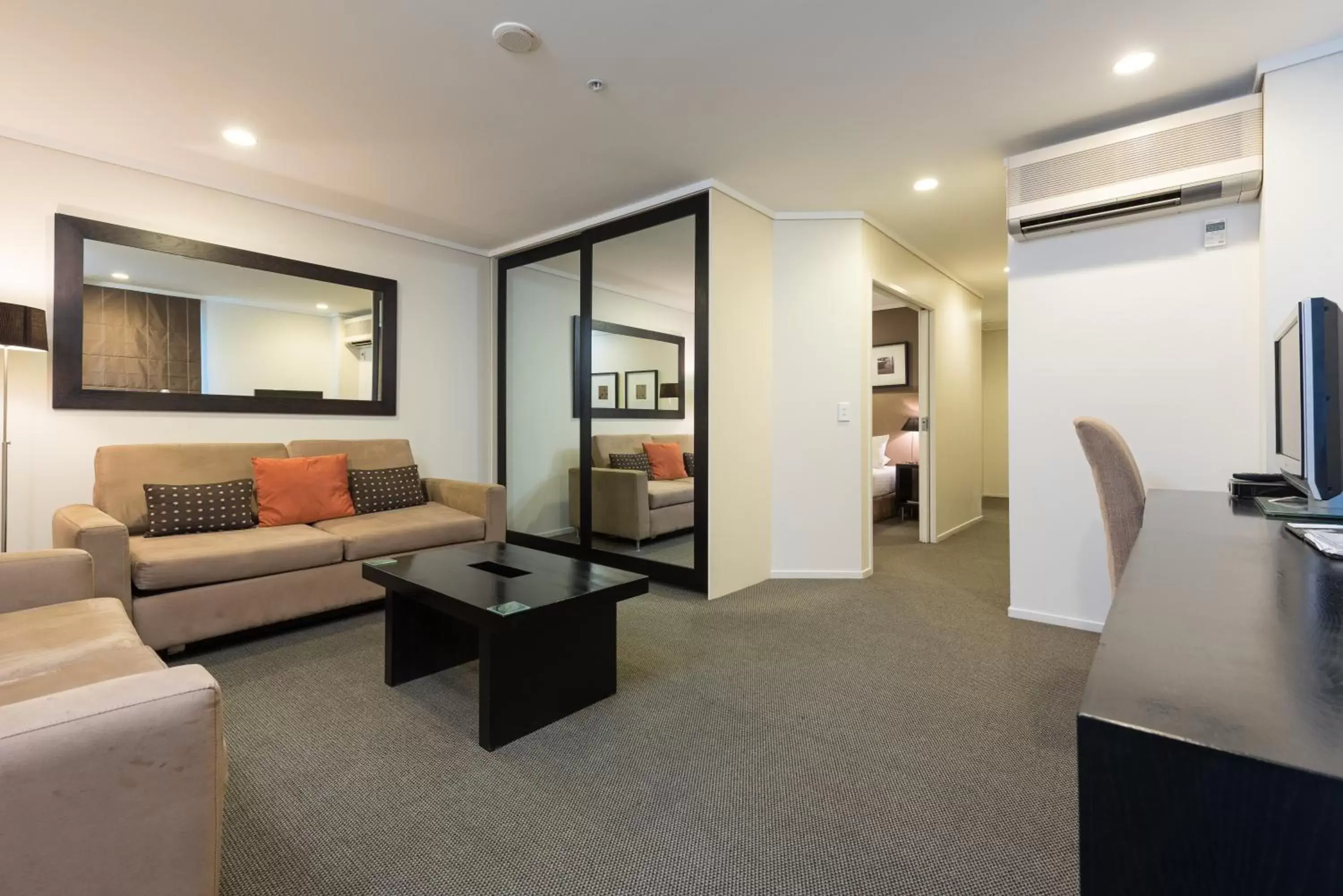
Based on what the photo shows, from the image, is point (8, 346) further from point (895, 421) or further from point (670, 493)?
point (895, 421)

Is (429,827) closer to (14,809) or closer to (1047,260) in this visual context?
(14,809)

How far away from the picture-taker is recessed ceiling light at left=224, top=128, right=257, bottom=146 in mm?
2789

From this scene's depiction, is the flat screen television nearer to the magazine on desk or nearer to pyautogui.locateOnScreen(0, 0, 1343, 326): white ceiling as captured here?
the magazine on desk

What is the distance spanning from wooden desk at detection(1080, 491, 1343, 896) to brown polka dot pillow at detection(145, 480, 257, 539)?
3.64 m

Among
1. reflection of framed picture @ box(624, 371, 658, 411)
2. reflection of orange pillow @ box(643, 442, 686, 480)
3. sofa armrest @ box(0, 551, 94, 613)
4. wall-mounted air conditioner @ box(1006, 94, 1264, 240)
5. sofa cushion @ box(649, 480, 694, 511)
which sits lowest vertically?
sofa armrest @ box(0, 551, 94, 613)

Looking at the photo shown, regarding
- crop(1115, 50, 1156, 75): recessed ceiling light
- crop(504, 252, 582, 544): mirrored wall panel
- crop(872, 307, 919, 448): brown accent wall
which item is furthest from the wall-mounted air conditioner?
crop(872, 307, 919, 448): brown accent wall

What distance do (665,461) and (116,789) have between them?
3432 millimetres

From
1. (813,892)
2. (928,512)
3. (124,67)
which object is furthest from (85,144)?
(928,512)

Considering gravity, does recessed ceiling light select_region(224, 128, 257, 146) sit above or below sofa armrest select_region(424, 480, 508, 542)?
above

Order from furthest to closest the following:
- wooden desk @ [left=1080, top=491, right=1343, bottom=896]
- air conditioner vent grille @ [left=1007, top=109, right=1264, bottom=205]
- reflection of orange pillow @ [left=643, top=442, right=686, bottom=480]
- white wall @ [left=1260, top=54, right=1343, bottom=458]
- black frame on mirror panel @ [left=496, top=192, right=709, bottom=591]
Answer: reflection of orange pillow @ [left=643, top=442, right=686, bottom=480], black frame on mirror panel @ [left=496, top=192, right=709, bottom=591], air conditioner vent grille @ [left=1007, top=109, right=1264, bottom=205], white wall @ [left=1260, top=54, right=1343, bottom=458], wooden desk @ [left=1080, top=491, right=1343, bottom=896]

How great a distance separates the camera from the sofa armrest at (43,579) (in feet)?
5.86

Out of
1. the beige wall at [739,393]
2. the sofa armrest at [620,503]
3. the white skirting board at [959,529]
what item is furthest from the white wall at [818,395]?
the white skirting board at [959,529]

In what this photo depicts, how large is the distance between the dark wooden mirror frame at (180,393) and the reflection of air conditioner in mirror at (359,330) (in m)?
0.03

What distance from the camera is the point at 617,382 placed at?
4.21 m
